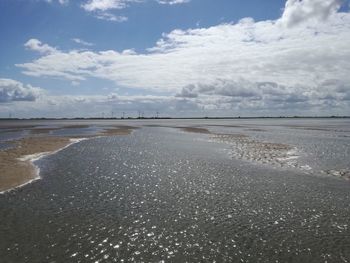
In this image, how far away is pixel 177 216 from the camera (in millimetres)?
17719

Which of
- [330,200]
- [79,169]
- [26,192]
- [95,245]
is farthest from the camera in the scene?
[79,169]

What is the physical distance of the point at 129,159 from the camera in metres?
38.1

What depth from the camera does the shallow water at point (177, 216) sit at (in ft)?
43.5

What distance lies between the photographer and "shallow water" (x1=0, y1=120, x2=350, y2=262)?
1327cm

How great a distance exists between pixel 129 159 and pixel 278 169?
1581cm

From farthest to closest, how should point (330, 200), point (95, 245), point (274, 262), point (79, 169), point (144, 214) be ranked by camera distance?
point (79, 169) < point (330, 200) < point (144, 214) < point (95, 245) < point (274, 262)

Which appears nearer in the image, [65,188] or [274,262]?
[274,262]

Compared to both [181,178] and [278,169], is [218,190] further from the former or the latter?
[278,169]

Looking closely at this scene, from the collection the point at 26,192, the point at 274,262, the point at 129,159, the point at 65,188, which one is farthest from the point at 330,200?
the point at 129,159

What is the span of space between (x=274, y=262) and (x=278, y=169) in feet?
64.8

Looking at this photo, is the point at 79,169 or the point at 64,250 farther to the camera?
the point at 79,169

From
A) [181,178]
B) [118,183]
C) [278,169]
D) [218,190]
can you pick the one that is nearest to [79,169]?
[118,183]

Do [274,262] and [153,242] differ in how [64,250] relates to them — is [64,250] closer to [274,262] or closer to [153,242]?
[153,242]

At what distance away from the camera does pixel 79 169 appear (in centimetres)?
3105
